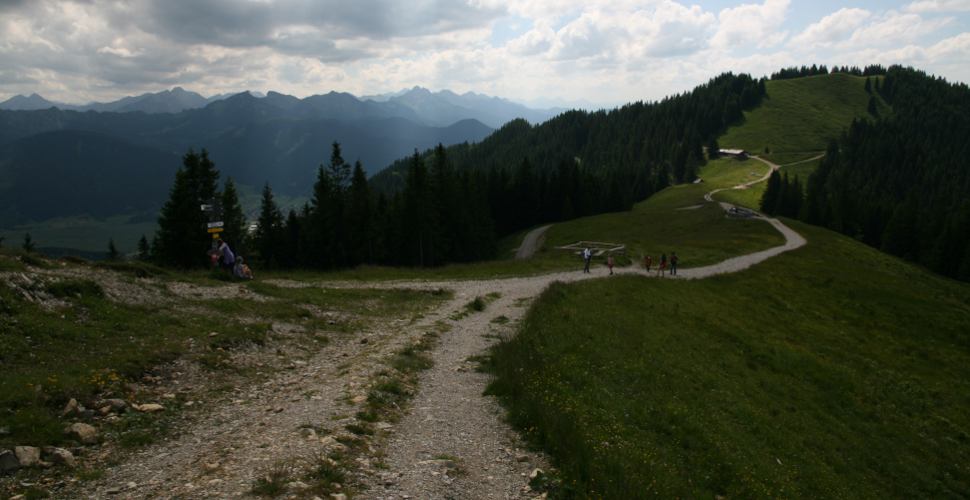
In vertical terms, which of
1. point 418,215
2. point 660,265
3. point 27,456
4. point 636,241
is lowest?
point 636,241

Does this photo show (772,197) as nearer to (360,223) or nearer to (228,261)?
(360,223)

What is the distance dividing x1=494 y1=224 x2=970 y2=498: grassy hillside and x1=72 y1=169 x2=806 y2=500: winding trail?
1185mm

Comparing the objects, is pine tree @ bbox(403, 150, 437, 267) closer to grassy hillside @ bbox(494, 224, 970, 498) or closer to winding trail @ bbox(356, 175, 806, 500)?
grassy hillside @ bbox(494, 224, 970, 498)

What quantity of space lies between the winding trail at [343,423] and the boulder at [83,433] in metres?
1.11

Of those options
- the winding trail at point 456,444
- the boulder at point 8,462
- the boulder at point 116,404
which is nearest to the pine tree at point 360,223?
the winding trail at point 456,444

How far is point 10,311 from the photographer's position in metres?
14.9

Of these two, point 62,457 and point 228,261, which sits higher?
point 228,261

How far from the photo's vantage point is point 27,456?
891cm

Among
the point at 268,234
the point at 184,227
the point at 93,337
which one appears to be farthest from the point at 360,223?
the point at 93,337

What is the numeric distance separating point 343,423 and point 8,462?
5.98m

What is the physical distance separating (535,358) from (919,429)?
24.4 metres

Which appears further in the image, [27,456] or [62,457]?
[62,457]

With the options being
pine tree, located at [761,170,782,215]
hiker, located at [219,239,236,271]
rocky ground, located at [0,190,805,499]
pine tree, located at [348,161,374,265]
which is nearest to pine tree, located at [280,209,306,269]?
pine tree, located at [348,161,374,265]

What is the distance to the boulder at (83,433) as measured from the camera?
1004 cm
